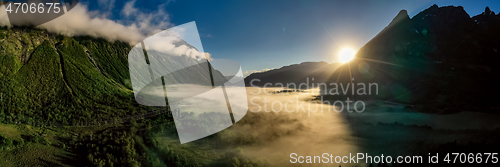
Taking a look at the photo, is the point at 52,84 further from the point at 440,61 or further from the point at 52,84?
the point at 440,61

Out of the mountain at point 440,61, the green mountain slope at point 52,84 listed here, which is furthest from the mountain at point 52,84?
the mountain at point 440,61

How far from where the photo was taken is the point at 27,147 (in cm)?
1792

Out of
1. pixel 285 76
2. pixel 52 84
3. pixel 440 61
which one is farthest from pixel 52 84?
pixel 285 76

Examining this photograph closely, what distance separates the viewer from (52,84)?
4650cm

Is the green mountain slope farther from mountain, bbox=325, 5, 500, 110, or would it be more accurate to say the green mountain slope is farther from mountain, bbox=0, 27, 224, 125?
mountain, bbox=325, 5, 500, 110

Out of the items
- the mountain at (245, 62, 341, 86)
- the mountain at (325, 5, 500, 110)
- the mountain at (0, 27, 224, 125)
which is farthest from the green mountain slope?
the mountain at (245, 62, 341, 86)

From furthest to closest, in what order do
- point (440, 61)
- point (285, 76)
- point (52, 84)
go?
1. point (285, 76)
2. point (440, 61)
3. point (52, 84)

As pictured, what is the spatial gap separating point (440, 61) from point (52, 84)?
352 ft

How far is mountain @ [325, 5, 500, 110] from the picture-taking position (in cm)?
4834


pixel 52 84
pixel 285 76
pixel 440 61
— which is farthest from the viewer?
pixel 285 76

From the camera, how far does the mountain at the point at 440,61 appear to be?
4834 centimetres

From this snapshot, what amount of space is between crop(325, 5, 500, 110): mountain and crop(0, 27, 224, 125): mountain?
71.5 meters

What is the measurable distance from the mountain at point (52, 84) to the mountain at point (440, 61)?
7145 cm

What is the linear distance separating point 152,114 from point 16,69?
38.2m
